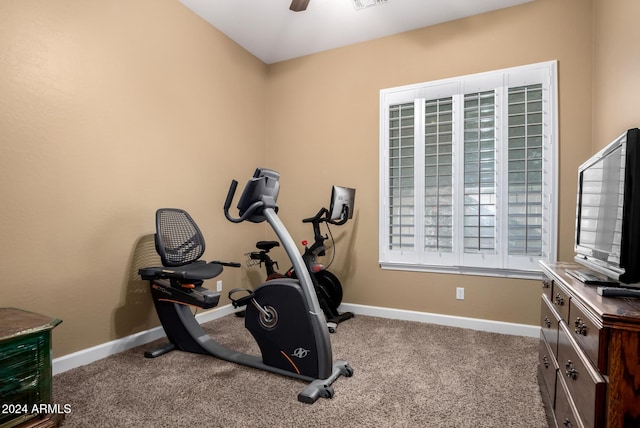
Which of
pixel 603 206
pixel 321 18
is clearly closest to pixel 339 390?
pixel 603 206

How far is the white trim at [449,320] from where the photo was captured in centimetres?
312

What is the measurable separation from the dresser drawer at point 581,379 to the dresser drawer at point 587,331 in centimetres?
3

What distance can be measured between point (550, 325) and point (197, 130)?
328 cm

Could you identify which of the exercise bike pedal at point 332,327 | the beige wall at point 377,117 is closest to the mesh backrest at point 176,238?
the exercise bike pedal at point 332,327

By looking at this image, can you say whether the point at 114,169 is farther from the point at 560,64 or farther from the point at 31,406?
the point at 560,64

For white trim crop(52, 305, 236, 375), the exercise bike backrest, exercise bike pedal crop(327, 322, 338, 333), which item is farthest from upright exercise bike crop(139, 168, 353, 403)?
exercise bike pedal crop(327, 322, 338, 333)

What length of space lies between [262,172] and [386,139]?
191cm

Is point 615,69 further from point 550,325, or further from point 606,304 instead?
point 606,304

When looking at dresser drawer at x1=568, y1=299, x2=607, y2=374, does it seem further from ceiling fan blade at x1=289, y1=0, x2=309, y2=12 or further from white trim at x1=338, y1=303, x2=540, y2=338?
ceiling fan blade at x1=289, y1=0, x2=309, y2=12

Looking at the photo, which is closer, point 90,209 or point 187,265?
point 90,209

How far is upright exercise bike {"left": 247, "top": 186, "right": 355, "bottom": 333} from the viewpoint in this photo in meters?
3.37

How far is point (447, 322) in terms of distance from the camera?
341 centimetres

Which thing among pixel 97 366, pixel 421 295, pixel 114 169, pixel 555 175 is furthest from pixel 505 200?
pixel 97 366

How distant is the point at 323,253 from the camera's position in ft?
11.9
